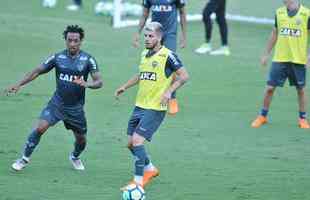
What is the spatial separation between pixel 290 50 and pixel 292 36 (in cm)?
23

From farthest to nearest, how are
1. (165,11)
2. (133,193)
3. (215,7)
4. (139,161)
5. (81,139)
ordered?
(215,7) → (165,11) → (81,139) → (139,161) → (133,193)

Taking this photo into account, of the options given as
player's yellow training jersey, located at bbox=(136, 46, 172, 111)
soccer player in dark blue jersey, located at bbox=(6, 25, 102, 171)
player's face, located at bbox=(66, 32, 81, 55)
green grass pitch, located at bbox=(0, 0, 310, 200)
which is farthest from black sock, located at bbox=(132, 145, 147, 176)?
player's face, located at bbox=(66, 32, 81, 55)

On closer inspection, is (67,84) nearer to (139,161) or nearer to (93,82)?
(93,82)

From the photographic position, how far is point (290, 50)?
14414 millimetres

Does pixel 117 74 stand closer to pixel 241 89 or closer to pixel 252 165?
pixel 241 89

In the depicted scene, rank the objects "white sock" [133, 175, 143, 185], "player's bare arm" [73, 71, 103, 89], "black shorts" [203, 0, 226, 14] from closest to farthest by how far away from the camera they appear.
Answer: "white sock" [133, 175, 143, 185], "player's bare arm" [73, 71, 103, 89], "black shorts" [203, 0, 226, 14]

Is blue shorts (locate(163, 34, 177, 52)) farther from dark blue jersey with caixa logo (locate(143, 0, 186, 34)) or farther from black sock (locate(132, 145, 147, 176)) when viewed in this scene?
black sock (locate(132, 145, 147, 176))

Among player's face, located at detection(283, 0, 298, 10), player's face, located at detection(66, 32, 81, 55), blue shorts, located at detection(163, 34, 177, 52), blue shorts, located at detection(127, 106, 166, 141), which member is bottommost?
blue shorts, located at detection(163, 34, 177, 52)

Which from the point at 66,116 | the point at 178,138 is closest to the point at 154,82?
the point at 66,116

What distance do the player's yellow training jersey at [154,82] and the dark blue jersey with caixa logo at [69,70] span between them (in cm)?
70

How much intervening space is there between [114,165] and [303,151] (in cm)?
269

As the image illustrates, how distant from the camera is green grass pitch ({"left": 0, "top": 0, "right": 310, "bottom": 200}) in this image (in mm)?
10430

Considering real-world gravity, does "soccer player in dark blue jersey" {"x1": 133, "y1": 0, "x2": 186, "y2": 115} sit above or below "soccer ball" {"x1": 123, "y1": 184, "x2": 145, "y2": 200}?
above

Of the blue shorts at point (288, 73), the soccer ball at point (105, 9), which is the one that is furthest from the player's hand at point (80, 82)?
the soccer ball at point (105, 9)
